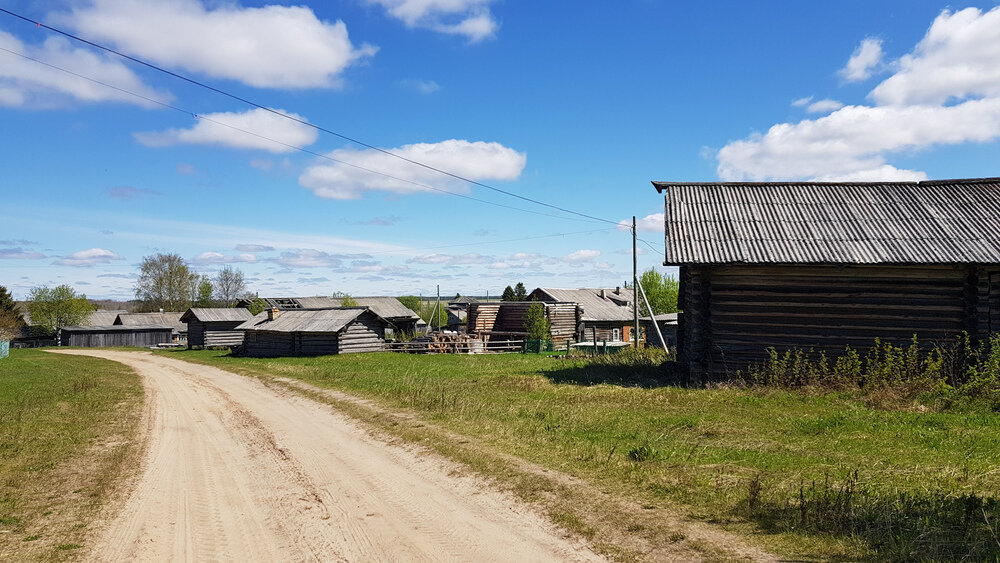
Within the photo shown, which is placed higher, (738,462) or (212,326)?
(212,326)

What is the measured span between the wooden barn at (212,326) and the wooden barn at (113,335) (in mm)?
17987

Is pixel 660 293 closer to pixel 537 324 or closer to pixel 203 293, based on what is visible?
pixel 537 324

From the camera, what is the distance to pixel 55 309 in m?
78.2

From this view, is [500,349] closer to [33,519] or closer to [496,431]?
[496,431]

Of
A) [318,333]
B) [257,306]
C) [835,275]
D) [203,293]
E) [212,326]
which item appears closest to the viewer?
[835,275]

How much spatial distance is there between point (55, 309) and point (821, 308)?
87319 mm

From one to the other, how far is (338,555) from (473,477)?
120 inches

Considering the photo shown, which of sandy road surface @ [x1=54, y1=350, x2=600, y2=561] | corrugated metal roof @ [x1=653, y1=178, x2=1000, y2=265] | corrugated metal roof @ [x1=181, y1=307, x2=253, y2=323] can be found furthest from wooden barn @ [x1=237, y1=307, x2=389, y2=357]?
sandy road surface @ [x1=54, y1=350, x2=600, y2=561]

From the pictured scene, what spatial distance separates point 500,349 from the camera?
46031 mm

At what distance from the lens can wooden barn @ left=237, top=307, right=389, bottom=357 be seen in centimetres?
4091

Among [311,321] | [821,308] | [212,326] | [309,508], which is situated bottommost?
[309,508]

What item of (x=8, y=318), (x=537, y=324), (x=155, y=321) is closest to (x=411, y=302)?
(x=155, y=321)

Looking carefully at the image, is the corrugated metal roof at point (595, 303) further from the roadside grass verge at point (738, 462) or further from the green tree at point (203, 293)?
the green tree at point (203, 293)

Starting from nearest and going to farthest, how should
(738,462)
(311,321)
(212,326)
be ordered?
(738,462) < (311,321) < (212,326)
